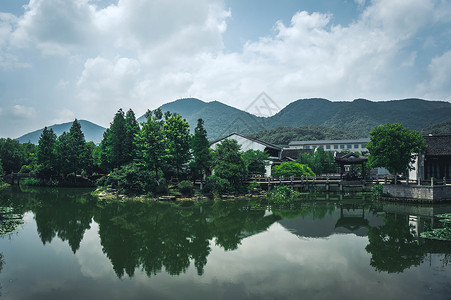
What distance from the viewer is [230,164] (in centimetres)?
3238

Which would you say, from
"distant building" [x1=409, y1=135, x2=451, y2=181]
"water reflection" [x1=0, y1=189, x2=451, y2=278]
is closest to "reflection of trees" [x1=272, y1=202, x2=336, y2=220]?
"water reflection" [x1=0, y1=189, x2=451, y2=278]

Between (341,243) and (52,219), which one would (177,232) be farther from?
(52,219)

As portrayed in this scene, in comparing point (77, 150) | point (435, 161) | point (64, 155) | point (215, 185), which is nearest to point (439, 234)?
point (435, 161)

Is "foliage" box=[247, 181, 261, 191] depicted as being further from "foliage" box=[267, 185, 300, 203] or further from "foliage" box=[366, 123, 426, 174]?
"foliage" box=[366, 123, 426, 174]

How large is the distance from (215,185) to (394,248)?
20285 mm

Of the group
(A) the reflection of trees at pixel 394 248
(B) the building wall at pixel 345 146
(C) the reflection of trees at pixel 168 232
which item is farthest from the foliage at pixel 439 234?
(B) the building wall at pixel 345 146

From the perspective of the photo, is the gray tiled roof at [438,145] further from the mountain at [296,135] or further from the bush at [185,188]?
the mountain at [296,135]

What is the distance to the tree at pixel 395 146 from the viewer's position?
27.0 metres

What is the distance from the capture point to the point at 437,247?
13.5 meters

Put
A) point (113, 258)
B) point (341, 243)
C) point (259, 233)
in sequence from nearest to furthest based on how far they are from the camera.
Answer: point (113, 258) < point (341, 243) < point (259, 233)

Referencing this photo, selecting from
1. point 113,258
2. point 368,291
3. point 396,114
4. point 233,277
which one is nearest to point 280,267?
point 233,277

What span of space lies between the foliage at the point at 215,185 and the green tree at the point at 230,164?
0.76m

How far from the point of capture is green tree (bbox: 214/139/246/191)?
32219 mm

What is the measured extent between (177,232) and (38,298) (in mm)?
8721
